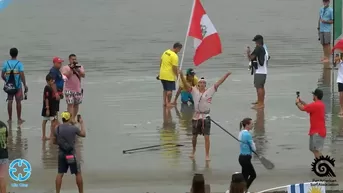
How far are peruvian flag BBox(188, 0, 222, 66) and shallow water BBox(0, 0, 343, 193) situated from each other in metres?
1.50

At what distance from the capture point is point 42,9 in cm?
4075

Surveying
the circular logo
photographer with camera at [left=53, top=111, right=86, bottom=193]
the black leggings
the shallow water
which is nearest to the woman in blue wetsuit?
the black leggings

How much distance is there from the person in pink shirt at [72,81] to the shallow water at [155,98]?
0.55m

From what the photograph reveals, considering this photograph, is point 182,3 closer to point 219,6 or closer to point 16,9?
point 219,6

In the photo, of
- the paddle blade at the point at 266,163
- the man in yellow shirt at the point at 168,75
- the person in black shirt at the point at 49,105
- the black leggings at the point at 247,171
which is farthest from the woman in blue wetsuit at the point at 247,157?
the man in yellow shirt at the point at 168,75

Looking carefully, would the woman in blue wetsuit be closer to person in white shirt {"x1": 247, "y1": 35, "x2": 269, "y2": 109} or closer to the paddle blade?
the paddle blade

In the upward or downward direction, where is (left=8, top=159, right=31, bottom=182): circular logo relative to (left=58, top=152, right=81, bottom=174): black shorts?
downward

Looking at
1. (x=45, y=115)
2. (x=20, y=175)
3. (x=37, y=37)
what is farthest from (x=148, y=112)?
(x=37, y=37)

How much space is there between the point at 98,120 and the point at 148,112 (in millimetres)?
1156

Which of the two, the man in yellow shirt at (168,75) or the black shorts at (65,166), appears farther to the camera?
the man in yellow shirt at (168,75)

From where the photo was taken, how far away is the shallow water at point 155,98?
42.7 ft

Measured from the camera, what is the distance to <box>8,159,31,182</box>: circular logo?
12.7m

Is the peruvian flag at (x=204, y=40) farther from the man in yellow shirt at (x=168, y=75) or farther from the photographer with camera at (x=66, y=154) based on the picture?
the photographer with camera at (x=66, y=154)

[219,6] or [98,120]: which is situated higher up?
[219,6]
